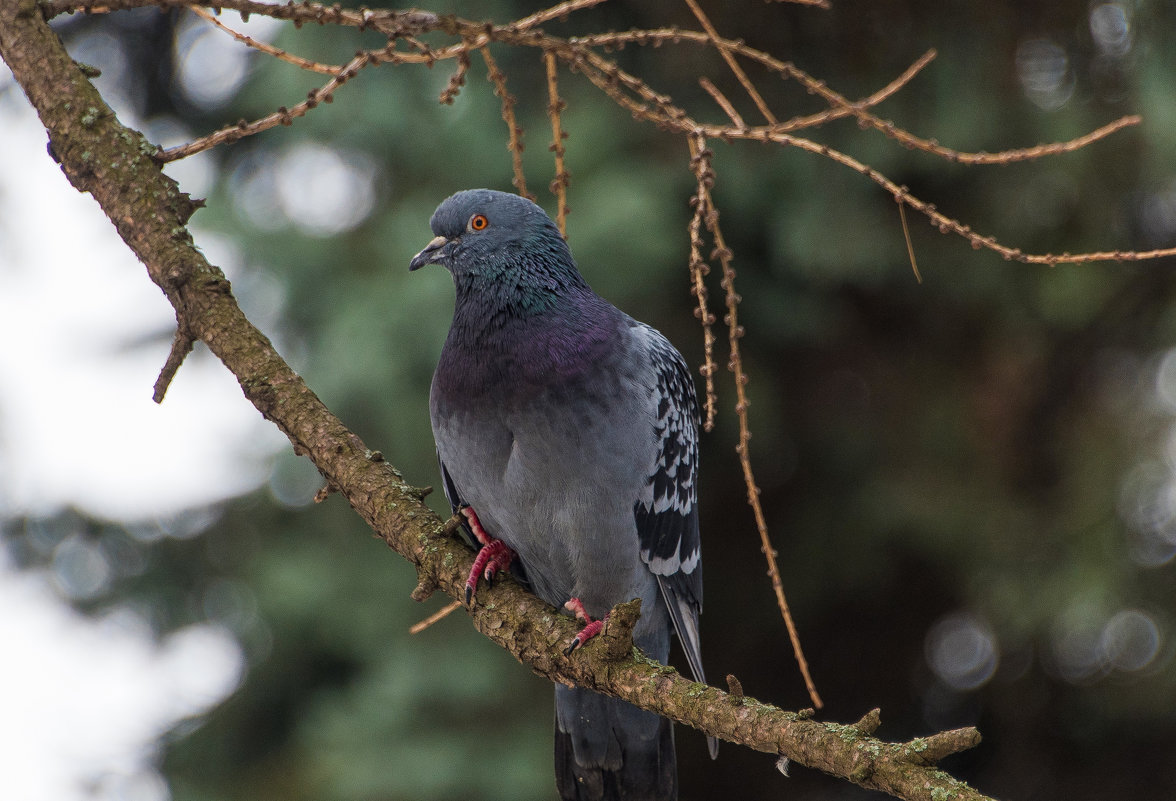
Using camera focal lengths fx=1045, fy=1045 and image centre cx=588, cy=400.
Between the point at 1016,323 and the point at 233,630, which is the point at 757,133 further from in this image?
the point at 233,630

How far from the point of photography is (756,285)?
5891mm

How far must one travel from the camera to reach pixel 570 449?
298cm

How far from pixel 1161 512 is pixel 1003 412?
112 cm

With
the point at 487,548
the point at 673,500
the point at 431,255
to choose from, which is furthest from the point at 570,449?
the point at 431,255

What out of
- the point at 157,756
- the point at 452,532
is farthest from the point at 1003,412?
the point at 157,756

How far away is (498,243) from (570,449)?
2.44ft

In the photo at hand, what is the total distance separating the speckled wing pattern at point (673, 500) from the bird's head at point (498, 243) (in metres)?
0.37

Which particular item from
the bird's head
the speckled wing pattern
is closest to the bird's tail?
the speckled wing pattern

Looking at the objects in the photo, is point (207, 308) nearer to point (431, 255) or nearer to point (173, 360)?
point (173, 360)

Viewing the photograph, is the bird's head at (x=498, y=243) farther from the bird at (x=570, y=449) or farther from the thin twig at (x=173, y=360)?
the thin twig at (x=173, y=360)

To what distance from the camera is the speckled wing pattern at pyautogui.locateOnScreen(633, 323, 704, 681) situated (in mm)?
3271

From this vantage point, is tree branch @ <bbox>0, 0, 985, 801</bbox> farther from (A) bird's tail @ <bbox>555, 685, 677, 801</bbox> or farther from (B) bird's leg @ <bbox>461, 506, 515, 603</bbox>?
(A) bird's tail @ <bbox>555, 685, 677, 801</bbox>

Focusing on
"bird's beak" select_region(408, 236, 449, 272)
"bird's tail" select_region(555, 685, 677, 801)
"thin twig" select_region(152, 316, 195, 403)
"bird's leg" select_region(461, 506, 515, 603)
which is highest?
"bird's beak" select_region(408, 236, 449, 272)

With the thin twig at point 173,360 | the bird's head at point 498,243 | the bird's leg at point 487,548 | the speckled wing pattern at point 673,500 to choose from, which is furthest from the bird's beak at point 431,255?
the thin twig at point 173,360
